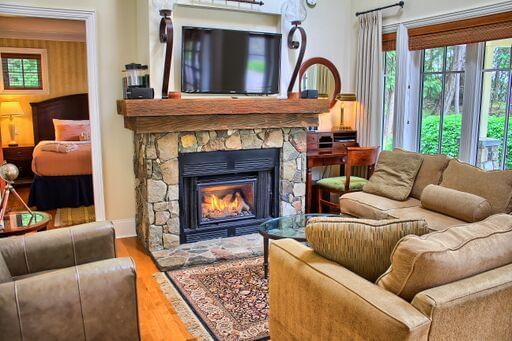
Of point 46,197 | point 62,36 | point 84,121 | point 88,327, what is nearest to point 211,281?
point 88,327

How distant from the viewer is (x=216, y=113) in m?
4.18

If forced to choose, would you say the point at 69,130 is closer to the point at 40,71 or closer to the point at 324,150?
the point at 40,71

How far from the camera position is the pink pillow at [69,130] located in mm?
7016

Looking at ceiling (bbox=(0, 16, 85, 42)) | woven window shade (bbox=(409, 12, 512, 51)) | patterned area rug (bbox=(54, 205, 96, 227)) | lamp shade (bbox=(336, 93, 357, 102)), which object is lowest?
patterned area rug (bbox=(54, 205, 96, 227))

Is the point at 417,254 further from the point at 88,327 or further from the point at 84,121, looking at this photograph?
the point at 84,121

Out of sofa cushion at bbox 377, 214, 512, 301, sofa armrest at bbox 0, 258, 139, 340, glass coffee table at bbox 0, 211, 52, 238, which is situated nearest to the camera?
sofa cushion at bbox 377, 214, 512, 301

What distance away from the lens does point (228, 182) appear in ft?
14.9

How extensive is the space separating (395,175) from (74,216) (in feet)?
12.1

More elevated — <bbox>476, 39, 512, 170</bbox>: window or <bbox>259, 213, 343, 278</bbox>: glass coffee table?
<bbox>476, 39, 512, 170</bbox>: window

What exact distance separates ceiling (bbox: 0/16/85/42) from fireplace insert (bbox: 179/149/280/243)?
3405 mm

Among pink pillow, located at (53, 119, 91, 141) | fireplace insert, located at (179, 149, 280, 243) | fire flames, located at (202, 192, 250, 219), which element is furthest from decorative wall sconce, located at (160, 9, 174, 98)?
pink pillow, located at (53, 119, 91, 141)

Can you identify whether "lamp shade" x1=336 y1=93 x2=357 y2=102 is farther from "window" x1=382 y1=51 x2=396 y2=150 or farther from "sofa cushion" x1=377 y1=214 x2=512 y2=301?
"sofa cushion" x1=377 y1=214 x2=512 y2=301

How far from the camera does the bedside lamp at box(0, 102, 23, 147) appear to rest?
7.20 metres

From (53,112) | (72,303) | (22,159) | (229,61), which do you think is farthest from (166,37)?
(22,159)
